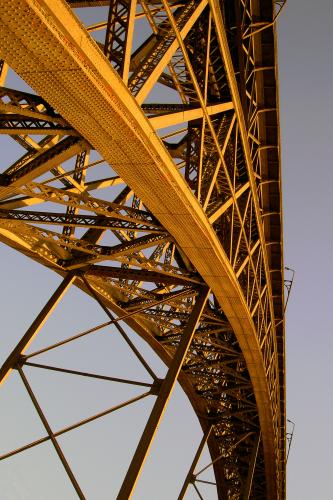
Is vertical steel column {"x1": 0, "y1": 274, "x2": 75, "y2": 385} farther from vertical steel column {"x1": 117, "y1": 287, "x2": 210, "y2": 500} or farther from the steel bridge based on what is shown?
vertical steel column {"x1": 117, "y1": 287, "x2": 210, "y2": 500}

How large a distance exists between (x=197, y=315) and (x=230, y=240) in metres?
1.99

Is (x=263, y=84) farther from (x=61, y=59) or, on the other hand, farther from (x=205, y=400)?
(x=205, y=400)

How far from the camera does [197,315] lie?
42.9 ft

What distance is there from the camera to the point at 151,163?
8.02m

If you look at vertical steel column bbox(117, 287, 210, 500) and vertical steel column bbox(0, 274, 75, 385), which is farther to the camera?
vertical steel column bbox(0, 274, 75, 385)

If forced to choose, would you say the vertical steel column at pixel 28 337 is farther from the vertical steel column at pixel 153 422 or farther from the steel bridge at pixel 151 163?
the vertical steel column at pixel 153 422

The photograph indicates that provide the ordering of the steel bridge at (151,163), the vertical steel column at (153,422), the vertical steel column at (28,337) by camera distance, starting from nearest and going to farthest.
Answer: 1. the steel bridge at (151,163)
2. the vertical steel column at (153,422)
3. the vertical steel column at (28,337)

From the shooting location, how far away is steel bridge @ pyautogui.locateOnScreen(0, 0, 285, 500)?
647 centimetres

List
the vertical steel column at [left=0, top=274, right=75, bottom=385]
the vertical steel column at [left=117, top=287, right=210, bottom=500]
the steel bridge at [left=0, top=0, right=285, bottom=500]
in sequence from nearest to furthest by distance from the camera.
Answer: the steel bridge at [left=0, top=0, right=285, bottom=500] < the vertical steel column at [left=117, top=287, right=210, bottom=500] < the vertical steel column at [left=0, top=274, right=75, bottom=385]

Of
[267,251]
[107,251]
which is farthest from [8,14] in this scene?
[267,251]

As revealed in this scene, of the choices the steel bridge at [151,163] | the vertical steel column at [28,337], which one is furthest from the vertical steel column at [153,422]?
the vertical steel column at [28,337]

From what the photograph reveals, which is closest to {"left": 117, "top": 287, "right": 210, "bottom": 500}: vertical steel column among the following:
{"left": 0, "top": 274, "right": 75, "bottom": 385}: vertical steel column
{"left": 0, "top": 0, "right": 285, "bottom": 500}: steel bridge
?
{"left": 0, "top": 0, "right": 285, "bottom": 500}: steel bridge

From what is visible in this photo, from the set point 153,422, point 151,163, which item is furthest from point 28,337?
point 151,163

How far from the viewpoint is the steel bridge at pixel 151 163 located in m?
6.47
